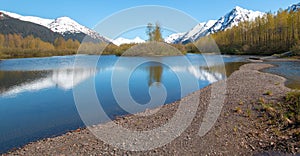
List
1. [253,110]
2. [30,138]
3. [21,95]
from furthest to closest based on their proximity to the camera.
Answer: [21,95] → [253,110] → [30,138]

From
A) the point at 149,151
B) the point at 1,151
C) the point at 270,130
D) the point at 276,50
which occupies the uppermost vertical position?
the point at 276,50

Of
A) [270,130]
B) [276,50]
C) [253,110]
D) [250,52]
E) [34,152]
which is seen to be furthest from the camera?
[250,52]

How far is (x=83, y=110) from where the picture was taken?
12.4m

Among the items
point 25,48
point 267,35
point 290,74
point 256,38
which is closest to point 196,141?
point 290,74

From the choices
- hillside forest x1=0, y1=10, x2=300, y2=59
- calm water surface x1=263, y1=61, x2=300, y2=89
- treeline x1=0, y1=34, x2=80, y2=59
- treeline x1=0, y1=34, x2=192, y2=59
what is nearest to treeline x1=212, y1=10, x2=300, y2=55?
hillside forest x1=0, y1=10, x2=300, y2=59

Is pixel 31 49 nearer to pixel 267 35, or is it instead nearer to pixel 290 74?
pixel 267 35

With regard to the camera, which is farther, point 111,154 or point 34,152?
point 34,152

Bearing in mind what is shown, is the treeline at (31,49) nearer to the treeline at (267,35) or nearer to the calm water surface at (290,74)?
the treeline at (267,35)

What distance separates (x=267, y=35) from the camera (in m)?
73.1

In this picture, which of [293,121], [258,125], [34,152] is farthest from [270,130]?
[34,152]

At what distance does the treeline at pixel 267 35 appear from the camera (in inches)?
2402

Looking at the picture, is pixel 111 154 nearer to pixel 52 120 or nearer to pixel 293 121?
pixel 52 120

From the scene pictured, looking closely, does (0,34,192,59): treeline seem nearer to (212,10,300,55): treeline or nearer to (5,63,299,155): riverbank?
(212,10,300,55): treeline

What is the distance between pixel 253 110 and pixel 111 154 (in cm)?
690
